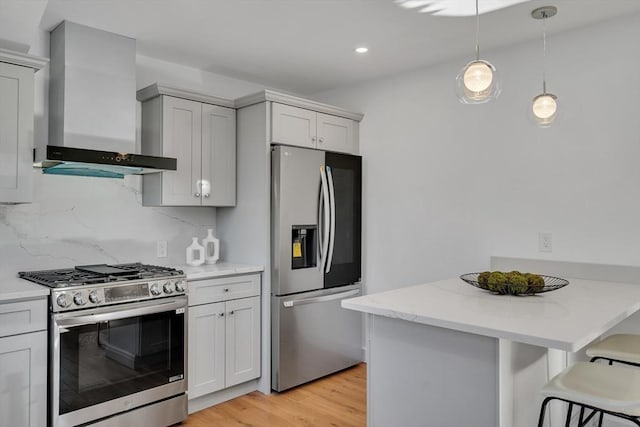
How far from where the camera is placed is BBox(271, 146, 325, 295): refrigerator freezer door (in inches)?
132

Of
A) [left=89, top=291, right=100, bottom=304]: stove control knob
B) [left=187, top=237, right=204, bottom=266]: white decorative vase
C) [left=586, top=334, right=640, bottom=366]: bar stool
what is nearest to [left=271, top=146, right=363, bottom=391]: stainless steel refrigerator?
Result: [left=187, top=237, right=204, bottom=266]: white decorative vase

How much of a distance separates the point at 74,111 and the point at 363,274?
8.31 ft

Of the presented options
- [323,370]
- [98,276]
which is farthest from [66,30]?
[323,370]

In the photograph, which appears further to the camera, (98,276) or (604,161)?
(604,161)

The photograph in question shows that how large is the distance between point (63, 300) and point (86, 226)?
0.88 metres

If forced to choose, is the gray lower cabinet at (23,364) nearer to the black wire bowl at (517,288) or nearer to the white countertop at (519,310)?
the white countertop at (519,310)

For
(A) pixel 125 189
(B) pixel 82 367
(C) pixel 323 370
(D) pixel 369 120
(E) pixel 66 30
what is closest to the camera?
(B) pixel 82 367

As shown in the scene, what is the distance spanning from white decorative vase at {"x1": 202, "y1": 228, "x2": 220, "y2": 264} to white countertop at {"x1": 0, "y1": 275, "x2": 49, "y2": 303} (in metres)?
1.28

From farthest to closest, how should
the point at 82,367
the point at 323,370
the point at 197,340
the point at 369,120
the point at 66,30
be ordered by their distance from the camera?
1. the point at 369,120
2. the point at 323,370
3. the point at 197,340
4. the point at 66,30
5. the point at 82,367

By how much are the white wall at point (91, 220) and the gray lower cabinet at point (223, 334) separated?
0.61m

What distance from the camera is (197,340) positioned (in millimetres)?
3023

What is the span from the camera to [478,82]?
200 centimetres

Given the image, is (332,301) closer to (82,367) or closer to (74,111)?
(82,367)

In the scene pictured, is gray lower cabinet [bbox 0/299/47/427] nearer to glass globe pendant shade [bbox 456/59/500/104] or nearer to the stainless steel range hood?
the stainless steel range hood
